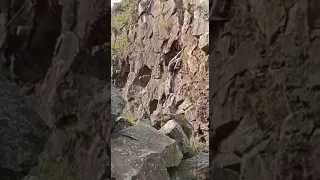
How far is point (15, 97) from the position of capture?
6.47ft

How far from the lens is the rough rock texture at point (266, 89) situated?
6.61ft

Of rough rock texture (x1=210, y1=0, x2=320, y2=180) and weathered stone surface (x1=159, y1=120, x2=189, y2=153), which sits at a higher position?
rough rock texture (x1=210, y1=0, x2=320, y2=180)

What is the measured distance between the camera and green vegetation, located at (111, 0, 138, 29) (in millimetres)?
8766

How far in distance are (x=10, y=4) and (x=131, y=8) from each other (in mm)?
6912

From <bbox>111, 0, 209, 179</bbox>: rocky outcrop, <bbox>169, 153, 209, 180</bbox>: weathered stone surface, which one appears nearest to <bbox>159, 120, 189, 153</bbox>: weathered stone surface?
<bbox>111, 0, 209, 179</bbox>: rocky outcrop


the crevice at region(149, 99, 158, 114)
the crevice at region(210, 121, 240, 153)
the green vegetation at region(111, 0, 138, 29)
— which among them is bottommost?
the crevice at region(149, 99, 158, 114)

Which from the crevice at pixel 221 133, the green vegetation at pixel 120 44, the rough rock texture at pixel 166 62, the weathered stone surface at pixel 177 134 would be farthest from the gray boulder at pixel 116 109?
the green vegetation at pixel 120 44

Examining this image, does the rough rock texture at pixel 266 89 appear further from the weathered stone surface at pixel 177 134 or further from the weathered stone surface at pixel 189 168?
the weathered stone surface at pixel 177 134

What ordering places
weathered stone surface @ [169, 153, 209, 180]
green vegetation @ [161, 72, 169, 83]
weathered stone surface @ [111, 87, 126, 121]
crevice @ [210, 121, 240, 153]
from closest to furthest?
crevice @ [210, 121, 240, 153], weathered stone surface @ [111, 87, 126, 121], weathered stone surface @ [169, 153, 209, 180], green vegetation @ [161, 72, 169, 83]

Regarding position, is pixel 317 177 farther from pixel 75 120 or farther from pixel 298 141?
pixel 75 120

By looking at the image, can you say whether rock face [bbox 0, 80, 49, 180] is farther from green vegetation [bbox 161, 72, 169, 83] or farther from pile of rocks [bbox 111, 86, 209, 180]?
green vegetation [bbox 161, 72, 169, 83]

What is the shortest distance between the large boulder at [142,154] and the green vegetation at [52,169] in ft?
8.00

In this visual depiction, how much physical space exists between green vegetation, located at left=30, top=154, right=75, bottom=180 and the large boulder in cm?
244

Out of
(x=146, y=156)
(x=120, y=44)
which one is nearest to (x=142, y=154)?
(x=146, y=156)
